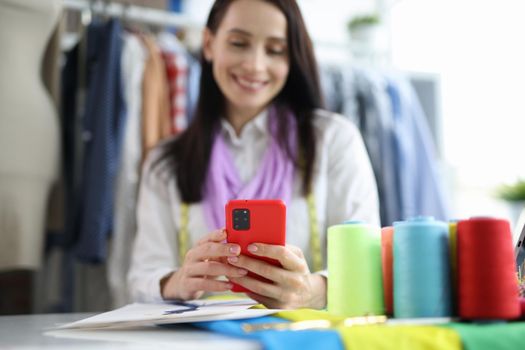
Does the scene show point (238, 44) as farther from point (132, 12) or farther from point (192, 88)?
point (132, 12)

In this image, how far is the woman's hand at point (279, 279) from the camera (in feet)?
2.98

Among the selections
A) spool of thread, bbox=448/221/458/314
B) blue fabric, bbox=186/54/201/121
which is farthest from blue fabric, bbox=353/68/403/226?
spool of thread, bbox=448/221/458/314

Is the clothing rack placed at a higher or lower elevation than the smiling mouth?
higher

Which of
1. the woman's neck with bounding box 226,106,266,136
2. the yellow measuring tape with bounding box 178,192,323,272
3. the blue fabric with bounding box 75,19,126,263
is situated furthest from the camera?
the blue fabric with bounding box 75,19,126,263

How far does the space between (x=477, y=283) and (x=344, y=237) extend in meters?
0.16

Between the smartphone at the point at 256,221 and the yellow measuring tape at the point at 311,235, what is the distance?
20.9 inches

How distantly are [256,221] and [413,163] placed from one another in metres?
1.47

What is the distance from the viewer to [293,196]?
4.83 ft

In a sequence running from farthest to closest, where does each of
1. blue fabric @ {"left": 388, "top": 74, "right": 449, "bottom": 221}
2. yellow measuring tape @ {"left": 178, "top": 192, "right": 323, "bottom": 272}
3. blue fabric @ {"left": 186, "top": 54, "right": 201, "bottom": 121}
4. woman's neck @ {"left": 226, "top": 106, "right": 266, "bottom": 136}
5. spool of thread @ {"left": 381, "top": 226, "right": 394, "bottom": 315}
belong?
blue fabric @ {"left": 388, "top": 74, "right": 449, "bottom": 221} < blue fabric @ {"left": 186, "top": 54, "right": 201, "bottom": 121} < woman's neck @ {"left": 226, "top": 106, "right": 266, "bottom": 136} < yellow measuring tape @ {"left": 178, "top": 192, "right": 323, "bottom": 272} < spool of thread @ {"left": 381, "top": 226, "right": 394, "bottom": 315}

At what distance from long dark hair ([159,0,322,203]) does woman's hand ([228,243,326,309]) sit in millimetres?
475

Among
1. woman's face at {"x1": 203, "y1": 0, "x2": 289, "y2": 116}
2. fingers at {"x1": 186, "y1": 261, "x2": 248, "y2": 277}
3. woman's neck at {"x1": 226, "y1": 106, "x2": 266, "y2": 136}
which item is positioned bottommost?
fingers at {"x1": 186, "y1": 261, "x2": 248, "y2": 277}

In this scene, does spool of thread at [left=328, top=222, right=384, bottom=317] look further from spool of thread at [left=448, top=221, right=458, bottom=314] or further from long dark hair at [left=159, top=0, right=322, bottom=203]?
long dark hair at [left=159, top=0, right=322, bottom=203]

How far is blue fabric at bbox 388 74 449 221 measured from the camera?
217cm

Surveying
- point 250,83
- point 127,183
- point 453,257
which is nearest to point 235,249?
point 453,257
